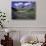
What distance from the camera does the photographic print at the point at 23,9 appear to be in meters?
4.23

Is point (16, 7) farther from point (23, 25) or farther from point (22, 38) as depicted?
point (22, 38)

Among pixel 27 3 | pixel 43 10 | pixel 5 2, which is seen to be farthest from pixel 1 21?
pixel 43 10

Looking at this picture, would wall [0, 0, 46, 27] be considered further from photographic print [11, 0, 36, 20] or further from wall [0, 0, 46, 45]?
photographic print [11, 0, 36, 20]

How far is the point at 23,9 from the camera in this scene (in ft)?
14.0

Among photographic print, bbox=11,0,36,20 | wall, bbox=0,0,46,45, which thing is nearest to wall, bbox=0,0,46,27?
wall, bbox=0,0,46,45

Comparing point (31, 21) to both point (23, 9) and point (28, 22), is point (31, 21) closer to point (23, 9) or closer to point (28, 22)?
point (28, 22)

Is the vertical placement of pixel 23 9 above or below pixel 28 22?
above

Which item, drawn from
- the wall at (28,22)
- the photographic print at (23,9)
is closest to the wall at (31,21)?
the wall at (28,22)

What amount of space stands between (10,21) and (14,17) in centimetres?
17

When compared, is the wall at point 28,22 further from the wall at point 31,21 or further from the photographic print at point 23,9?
the photographic print at point 23,9

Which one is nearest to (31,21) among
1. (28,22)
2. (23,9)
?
(28,22)

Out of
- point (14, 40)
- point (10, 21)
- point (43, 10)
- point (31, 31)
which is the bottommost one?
point (14, 40)

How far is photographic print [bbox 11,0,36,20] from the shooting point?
4227 mm

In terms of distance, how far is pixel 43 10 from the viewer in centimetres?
426
